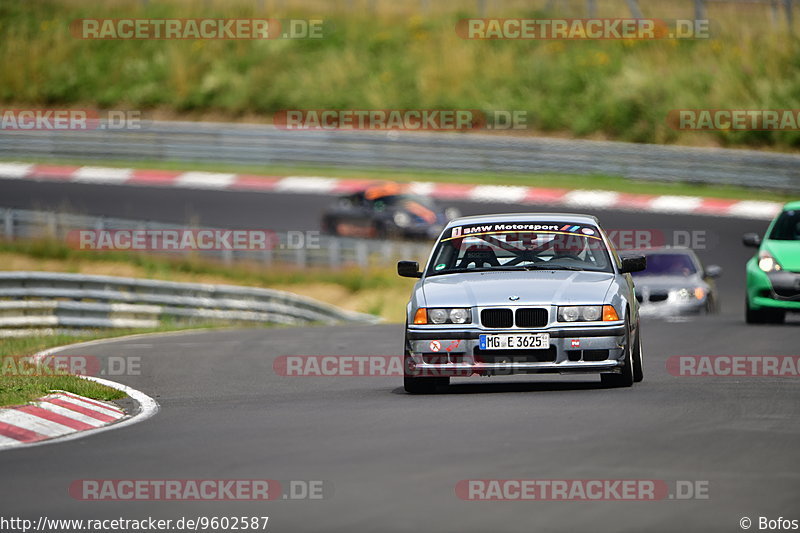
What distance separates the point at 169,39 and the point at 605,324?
4040cm

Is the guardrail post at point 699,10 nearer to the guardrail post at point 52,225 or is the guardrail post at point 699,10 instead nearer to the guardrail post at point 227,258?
the guardrail post at point 227,258

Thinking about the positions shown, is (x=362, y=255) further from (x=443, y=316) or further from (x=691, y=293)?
(x=443, y=316)

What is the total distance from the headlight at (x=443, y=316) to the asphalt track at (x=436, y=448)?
0.58 meters

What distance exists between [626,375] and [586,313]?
70 centimetres

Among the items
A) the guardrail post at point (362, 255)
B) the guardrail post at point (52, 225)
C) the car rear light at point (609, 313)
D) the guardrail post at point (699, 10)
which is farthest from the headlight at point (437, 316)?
the guardrail post at point (699, 10)

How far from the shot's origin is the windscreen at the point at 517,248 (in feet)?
39.7

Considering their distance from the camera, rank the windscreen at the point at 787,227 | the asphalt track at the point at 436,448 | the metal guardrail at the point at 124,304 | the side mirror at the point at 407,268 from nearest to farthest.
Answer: the asphalt track at the point at 436,448, the side mirror at the point at 407,268, the windscreen at the point at 787,227, the metal guardrail at the point at 124,304

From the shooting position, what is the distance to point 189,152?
133 feet

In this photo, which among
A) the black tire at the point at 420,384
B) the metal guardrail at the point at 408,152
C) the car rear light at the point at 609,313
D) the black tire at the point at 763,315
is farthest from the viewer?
the metal guardrail at the point at 408,152

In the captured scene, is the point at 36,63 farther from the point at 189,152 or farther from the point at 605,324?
the point at 605,324

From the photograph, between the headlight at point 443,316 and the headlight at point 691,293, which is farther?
the headlight at point 691,293

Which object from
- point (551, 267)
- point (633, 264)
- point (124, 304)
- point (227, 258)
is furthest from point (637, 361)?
point (227, 258)

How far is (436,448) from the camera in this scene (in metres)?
8.49

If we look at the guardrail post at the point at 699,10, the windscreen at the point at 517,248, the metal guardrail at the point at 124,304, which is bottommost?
the metal guardrail at the point at 124,304
